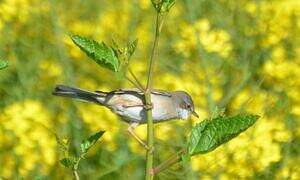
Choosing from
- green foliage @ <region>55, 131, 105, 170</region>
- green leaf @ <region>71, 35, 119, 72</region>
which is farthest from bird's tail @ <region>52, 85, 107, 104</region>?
green leaf @ <region>71, 35, 119, 72</region>

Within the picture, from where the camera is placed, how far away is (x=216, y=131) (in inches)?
52.4

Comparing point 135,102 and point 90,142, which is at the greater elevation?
point 135,102

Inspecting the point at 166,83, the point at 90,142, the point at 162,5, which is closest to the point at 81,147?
the point at 90,142

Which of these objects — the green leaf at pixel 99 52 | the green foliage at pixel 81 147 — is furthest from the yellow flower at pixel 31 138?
the green leaf at pixel 99 52

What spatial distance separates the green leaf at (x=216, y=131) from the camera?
1304mm

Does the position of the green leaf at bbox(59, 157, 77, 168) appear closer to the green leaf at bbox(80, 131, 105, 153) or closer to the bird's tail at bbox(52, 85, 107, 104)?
the green leaf at bbox(80, 131, 105, 153)

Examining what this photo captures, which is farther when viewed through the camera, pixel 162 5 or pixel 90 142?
pixel 90 142

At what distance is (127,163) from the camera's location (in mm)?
3822

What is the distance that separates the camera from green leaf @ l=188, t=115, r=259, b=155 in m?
1.30

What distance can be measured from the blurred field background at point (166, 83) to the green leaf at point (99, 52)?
1674 millimetres

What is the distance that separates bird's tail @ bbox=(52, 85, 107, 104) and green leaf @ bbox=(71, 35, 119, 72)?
1.01 m

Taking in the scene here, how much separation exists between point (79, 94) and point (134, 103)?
20cm

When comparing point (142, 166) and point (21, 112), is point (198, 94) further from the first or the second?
point (21, 112)

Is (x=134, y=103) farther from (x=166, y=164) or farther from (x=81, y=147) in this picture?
(x=166, y=164)
